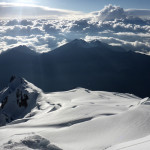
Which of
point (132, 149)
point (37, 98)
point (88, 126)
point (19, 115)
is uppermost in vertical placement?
point (132, 149)

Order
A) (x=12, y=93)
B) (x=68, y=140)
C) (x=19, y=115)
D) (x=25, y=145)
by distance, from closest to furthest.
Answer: (x=25, y=145) < (x=68, y=140) < (x=19, y=115) < (x=12, y=93)

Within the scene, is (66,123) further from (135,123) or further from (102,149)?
(102,149)

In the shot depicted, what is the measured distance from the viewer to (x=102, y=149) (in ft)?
71.5

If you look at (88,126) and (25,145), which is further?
(88,126)

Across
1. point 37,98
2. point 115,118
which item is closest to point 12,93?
point 37,98

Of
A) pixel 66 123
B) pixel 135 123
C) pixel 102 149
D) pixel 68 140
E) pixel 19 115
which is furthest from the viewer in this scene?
pixel 19 115

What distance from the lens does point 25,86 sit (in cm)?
14025

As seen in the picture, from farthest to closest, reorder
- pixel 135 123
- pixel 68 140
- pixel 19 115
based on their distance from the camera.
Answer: pixel 19 115, pixel 135 123, pixel 68 140

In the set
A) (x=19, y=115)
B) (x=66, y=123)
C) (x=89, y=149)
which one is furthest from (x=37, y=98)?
(x=89, y=149)

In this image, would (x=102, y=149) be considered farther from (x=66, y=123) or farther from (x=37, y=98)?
(x=37, y=98)

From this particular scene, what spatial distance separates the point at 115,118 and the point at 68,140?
1020cm

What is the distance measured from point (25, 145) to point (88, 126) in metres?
13.6

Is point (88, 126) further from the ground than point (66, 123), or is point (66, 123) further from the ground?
point (88, 126)

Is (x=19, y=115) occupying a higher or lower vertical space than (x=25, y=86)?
lower
